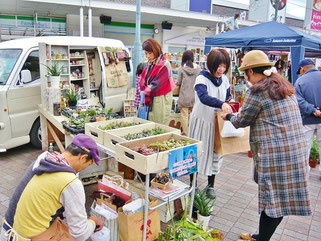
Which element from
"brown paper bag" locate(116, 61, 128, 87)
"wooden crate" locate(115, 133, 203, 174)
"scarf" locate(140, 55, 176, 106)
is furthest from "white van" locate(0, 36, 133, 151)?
"wooden crate" locate(115, 133, 203, 174)

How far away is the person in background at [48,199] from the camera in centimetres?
186

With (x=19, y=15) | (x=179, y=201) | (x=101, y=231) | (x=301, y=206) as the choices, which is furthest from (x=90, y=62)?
(x=19, y=15)

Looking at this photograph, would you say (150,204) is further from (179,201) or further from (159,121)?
(159,121)

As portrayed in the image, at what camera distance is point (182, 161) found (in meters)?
2.76

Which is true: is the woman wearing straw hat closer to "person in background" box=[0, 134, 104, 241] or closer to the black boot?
the black boot

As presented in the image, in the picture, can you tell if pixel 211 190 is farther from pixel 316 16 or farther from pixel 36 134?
pixel 316 16

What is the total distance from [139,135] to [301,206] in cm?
175

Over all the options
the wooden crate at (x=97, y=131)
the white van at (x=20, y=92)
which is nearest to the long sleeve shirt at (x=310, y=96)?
the wooden crate at (x=97, y=131)

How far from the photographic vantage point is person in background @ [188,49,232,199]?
3277 millimetres

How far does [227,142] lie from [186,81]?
9.60 ft

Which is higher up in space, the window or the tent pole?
the tent pole

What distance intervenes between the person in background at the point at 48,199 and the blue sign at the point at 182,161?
2.81ft

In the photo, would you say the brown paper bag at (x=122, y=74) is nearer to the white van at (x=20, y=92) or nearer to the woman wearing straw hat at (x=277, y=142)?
the white van at (x=20, y=92)

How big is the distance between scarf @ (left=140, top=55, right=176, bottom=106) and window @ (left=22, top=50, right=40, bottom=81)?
291cm
